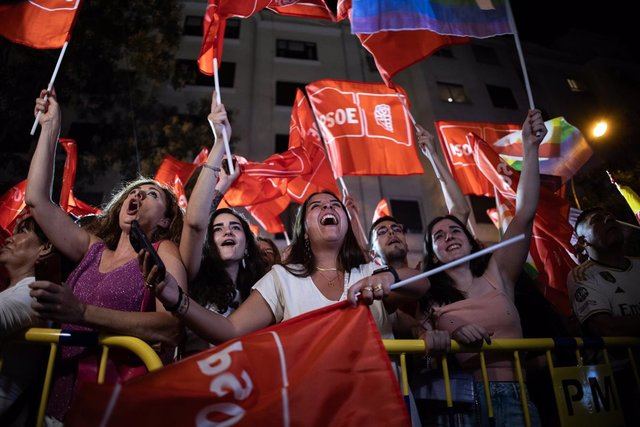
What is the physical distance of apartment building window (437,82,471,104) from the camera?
1806 cm

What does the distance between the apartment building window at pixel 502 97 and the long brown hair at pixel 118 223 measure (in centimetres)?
1876

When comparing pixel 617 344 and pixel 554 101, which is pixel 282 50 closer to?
pixel 554 101

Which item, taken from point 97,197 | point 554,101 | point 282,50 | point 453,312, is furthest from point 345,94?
point 554,101

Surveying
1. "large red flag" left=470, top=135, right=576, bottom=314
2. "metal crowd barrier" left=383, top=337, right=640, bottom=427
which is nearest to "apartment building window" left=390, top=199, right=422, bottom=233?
"large red flag" left=470, top=135, right=576, bottom=314

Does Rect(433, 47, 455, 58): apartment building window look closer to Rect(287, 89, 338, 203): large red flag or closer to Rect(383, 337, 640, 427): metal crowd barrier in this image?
Rect(287, 89, 338, 203): large red flag

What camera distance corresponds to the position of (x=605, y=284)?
10.7ft

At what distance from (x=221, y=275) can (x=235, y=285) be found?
18 cm

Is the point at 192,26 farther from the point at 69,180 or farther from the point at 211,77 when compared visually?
→ the point at 69,180

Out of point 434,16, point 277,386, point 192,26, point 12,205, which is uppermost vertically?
point 192,26

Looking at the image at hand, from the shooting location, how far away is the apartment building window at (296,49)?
18.7 metres

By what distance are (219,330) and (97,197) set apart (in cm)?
1384

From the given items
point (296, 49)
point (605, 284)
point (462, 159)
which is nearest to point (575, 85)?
point (296, 49)

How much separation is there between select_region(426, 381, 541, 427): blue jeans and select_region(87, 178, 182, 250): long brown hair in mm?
2149

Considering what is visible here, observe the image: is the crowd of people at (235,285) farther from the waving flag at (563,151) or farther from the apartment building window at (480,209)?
the apartment building window at (480,209)
